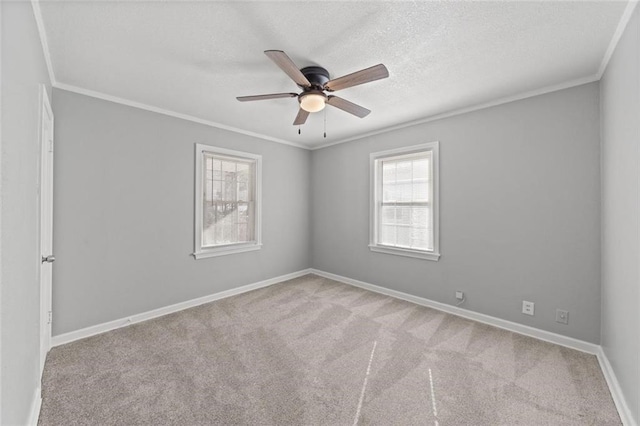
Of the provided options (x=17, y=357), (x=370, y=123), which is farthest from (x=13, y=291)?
(x=370, y=123)

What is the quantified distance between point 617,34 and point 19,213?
3.73 m

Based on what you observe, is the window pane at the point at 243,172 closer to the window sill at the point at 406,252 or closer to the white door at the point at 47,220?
the white door at the point at 47,220

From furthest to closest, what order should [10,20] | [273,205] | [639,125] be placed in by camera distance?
[273,205], [639,125], [10,20]

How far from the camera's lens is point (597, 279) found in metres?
2.37

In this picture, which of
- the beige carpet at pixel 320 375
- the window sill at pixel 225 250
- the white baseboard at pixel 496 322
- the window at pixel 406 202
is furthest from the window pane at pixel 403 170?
the window sill at pixel 225 250

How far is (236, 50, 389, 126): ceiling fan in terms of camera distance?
70.5 inches

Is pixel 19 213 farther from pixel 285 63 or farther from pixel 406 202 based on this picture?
pixel 406 202

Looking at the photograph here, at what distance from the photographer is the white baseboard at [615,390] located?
1605 millimetres

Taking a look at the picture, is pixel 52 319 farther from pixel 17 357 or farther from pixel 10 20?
pixel 10 20

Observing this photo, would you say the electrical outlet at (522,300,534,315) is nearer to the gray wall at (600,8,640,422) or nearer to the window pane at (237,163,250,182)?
the gray wall at (600,8,640,422)

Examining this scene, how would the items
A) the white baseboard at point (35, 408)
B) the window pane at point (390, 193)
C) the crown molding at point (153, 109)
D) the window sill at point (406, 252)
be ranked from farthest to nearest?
the window pane at point (390, 193) → the window sill at point (406, 252) → the crown molding at point (153, 109) → the white baseboard at point (35, 408)

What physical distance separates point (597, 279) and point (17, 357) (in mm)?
4084

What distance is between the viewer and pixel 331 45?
1.93 metres

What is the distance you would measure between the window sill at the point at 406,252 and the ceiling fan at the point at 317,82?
2.01m
